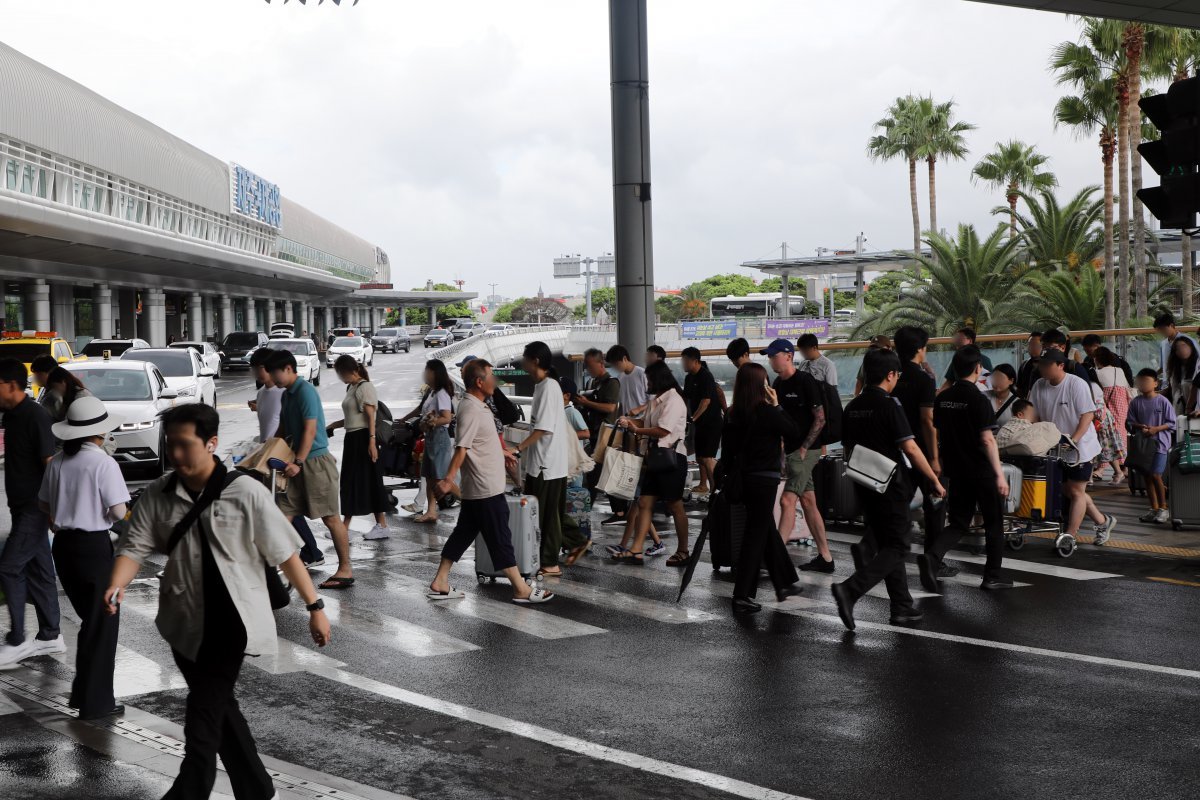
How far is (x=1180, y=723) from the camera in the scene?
6133 mm

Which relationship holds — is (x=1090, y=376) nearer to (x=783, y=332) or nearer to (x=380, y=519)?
(x=380, y=519)

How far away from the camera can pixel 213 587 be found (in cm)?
468

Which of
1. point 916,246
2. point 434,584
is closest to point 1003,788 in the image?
point 434,584

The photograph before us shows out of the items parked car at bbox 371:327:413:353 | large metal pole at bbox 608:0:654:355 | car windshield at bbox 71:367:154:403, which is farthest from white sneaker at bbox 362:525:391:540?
parked car at bbox 371:327:413:353

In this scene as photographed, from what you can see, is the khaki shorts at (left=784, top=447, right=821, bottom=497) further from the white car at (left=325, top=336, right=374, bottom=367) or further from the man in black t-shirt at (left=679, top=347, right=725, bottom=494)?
the white car at (left=325, top=336, right=374, bottom=367)

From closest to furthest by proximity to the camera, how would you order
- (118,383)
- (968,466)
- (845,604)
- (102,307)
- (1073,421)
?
(845,604)
(968,466)
(1073,421)
(118,383)
(102,307)

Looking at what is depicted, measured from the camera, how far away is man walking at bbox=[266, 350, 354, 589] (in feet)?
31.5

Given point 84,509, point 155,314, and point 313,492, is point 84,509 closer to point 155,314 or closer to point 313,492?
point 313,492

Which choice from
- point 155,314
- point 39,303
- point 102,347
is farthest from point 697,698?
point 155,314

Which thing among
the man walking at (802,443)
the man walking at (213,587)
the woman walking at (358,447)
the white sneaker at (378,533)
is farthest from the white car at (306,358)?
the man walking at (213,587)

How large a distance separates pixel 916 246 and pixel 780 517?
5665 centimetres

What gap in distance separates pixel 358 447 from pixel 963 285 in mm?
30812

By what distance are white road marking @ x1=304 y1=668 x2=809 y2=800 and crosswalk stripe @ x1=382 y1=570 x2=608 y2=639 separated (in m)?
1.50

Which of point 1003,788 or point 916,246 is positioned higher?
point 916,246
